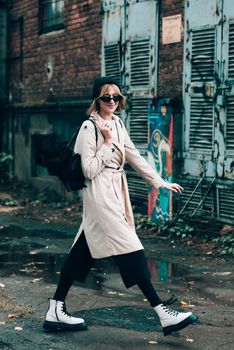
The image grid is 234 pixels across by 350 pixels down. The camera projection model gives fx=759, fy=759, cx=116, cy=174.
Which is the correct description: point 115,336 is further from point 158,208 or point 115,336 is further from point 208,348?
point 158,208

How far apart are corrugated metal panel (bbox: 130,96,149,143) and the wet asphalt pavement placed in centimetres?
205

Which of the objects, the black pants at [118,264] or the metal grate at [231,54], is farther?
the metal grate at [231,54]

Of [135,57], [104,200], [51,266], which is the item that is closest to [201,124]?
[135,57]

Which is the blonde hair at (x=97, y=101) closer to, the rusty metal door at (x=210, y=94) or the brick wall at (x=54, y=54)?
the rusty metal door at (x=210, y=94)

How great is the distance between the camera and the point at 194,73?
9766 millimetres

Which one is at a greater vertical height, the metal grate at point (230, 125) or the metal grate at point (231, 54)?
the metal grate at point (231, 54)

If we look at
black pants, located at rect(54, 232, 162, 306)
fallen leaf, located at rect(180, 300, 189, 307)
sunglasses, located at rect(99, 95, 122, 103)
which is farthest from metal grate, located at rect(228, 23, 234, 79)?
black pants, located at rect(54, 232, 162, 306)

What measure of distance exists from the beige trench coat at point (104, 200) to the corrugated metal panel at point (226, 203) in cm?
382

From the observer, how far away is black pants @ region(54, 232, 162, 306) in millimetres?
5340

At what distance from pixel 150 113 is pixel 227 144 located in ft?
5.09

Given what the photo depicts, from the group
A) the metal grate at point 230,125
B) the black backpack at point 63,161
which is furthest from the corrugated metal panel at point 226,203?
the black backpack at point 63,161

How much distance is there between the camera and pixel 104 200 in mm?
5363

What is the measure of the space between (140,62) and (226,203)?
289cm

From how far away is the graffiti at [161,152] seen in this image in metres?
10.0
